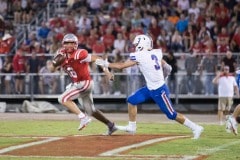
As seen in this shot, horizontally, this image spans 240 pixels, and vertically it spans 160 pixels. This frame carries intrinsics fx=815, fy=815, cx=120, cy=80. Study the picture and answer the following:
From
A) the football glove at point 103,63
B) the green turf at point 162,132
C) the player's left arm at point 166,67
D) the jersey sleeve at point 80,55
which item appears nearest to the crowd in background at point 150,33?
the green turf at point 162,132

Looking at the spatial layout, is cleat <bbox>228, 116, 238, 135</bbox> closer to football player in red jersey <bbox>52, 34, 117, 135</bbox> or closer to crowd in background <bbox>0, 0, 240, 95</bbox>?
football player in red jersey <bbox>52, 34, 117, 135</bbox>

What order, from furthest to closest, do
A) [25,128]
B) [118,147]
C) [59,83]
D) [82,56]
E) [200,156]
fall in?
1. [59,83]
2. [25,128]
3. [82,56]
4. [118,147]
5. [200,156]

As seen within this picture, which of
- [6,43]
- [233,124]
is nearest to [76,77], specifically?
[233,124]

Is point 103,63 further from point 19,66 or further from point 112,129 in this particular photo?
point 19,66

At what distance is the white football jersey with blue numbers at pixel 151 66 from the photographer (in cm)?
1537

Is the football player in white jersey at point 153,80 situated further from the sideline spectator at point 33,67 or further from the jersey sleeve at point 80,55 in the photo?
the sideline spectator at point 33,67

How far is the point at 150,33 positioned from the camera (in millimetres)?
27328

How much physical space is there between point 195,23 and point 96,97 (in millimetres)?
4084

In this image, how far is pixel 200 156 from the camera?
12.8 m

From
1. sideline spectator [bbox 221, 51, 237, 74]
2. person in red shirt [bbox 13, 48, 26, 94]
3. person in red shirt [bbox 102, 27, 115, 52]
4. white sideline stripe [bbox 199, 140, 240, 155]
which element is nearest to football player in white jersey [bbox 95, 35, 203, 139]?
white sideline stripe [bbox 199, 140, 240, 155]

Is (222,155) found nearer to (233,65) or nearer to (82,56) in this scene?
(82,56)

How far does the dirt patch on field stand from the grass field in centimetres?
48

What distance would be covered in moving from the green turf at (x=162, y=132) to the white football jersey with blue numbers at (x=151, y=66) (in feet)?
3.87

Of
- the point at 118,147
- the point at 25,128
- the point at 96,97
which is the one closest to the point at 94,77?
the point at 96,97
